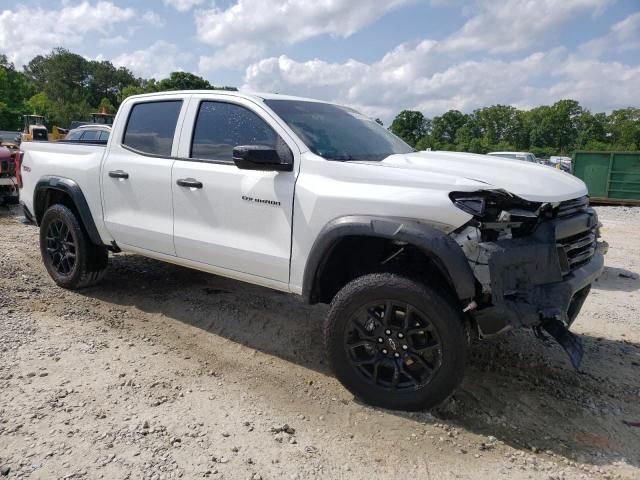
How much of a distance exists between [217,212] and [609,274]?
17.5 ft

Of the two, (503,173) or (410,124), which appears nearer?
(503,173)

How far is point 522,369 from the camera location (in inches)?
149

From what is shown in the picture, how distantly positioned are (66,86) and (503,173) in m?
93.9

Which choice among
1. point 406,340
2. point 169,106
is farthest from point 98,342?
point 406,340

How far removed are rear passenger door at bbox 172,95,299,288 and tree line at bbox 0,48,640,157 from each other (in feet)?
220

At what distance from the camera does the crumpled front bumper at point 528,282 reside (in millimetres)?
2691

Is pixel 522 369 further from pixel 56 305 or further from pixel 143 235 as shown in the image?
pixel 56 305

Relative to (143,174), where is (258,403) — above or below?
below

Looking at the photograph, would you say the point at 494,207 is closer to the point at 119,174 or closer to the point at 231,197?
the point at 231,197

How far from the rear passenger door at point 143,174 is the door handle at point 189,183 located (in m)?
0.16

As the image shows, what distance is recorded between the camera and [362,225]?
299 centimetres

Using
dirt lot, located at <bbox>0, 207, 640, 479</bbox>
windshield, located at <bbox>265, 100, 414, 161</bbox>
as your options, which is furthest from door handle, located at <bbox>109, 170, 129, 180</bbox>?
windshield, located at <bbox>265, 100, 414, 161</bbox>

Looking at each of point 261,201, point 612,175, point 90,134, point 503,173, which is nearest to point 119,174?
point 261,201

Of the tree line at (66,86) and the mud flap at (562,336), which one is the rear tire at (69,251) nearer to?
the mud flap at (562,336)
